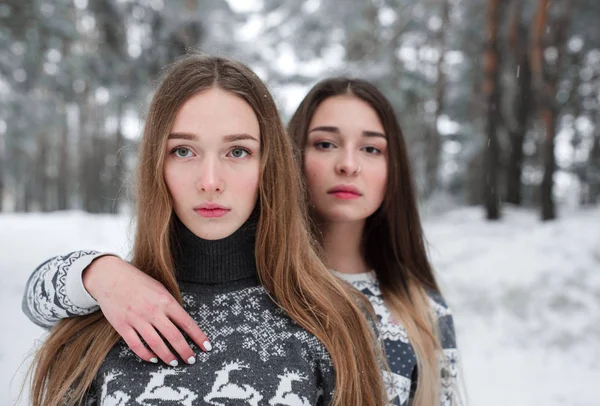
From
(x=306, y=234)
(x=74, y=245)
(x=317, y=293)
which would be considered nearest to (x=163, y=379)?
(x=317, y=293)

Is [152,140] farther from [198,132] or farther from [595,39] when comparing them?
[595,39]

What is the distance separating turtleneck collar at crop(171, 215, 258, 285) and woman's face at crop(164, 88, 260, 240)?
1.7 inches

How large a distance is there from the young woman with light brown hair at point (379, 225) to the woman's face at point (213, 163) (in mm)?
596

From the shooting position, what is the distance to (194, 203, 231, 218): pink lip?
1602 mm

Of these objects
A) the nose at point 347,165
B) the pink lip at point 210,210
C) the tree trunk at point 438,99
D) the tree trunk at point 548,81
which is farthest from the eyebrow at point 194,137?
the tree trunk at point 438,99

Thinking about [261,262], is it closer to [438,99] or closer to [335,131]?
[335,131]

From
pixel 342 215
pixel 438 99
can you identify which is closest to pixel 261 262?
pixel 342 215

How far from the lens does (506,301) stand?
572 centimetres

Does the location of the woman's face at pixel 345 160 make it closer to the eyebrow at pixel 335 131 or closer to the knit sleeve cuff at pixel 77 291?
Answer: the eyebrow at pixel 335 131

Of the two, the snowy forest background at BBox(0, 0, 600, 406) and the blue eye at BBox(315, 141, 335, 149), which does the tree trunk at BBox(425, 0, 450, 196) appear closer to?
the snowy forest background at BBox(0, 0, 600, 406)

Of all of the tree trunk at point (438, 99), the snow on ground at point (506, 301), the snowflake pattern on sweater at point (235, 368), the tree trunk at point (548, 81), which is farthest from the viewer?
the tree trunk at point (438, 99)

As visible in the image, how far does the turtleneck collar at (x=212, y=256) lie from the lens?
5.57ft

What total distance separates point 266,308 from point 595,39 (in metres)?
12.0

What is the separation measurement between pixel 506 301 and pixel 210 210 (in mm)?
4937
